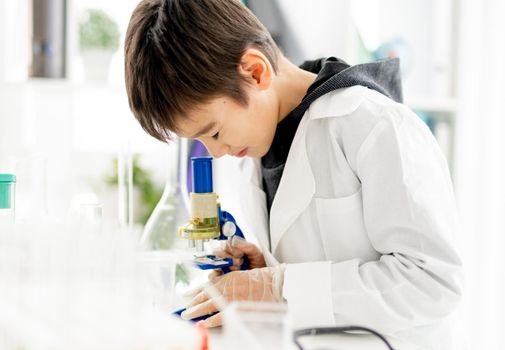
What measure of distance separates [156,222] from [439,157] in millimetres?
477

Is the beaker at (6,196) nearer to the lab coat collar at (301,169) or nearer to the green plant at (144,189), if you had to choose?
the lab coat collar at (301,169)

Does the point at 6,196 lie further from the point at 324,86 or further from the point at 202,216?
the point at 324,86

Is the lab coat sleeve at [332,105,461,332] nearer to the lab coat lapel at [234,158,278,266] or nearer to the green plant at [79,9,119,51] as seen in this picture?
the lab coat lapel at [234,158,278,266]

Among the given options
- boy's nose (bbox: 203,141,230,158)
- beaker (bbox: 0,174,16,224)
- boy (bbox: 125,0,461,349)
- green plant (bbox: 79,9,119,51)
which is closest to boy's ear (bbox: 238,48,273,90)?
boy (bbox: 125,0,461,349)

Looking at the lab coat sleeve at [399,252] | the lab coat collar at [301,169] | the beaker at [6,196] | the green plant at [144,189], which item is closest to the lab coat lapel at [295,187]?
the lab coat collar at [301,169]

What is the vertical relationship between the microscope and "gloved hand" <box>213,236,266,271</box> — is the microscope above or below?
above

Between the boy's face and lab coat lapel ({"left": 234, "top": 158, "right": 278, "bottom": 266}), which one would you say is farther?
lab coat lapel ({"left": 234, "top": 158, "right": 278, "bottom": 266})

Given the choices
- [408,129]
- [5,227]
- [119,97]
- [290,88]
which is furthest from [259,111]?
[119,97]

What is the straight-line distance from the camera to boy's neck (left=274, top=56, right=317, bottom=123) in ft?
3.31

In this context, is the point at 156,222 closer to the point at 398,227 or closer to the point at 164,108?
the point at 164,108

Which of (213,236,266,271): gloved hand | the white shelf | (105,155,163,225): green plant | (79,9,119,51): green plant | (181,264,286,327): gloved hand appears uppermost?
(79,9,119,51): green plant

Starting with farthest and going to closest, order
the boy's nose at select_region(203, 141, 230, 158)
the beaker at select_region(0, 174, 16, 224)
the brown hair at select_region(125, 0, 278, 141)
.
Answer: the boy's nose at select_region(203, 141, 230, 158) < the brown hair at select_region(125, 0, 278, 141) < the beaker at select_region(0, 174, 16, 224)

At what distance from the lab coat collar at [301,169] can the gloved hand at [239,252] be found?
5 cm

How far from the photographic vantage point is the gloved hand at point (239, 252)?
0.95 metres
